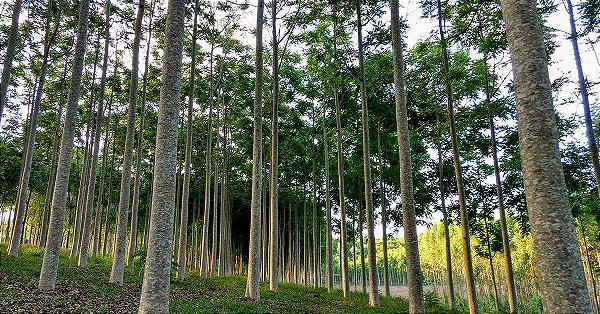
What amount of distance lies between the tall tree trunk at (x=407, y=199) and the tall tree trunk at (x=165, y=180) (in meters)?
5.18

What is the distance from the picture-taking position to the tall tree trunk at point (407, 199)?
321 inches

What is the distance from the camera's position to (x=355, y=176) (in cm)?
2298

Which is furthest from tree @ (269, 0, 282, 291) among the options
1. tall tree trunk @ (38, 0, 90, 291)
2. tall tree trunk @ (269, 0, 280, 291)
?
tall tree trunk @ (38, 0, 90, 291)

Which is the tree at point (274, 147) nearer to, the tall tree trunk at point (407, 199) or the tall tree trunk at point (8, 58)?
the tall tree trunk at point (407, 199)

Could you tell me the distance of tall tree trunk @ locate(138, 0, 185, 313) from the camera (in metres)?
5.92

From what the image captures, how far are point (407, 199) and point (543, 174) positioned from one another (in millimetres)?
4728

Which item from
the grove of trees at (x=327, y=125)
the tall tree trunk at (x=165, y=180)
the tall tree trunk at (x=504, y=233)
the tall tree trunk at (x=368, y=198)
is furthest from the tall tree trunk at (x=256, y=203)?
the tall tree trunk at (x=504, y=233)

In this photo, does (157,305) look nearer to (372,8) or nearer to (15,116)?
(372,8)

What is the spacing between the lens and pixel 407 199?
8.48 metres

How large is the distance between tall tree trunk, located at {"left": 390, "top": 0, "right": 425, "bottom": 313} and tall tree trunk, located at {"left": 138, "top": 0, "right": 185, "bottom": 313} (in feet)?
17.0

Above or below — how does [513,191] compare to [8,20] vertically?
below

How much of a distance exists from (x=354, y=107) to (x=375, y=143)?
267cm

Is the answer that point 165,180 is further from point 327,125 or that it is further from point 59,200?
point 327,125

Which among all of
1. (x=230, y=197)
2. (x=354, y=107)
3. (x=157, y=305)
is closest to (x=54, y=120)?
(x=230, y=197)
